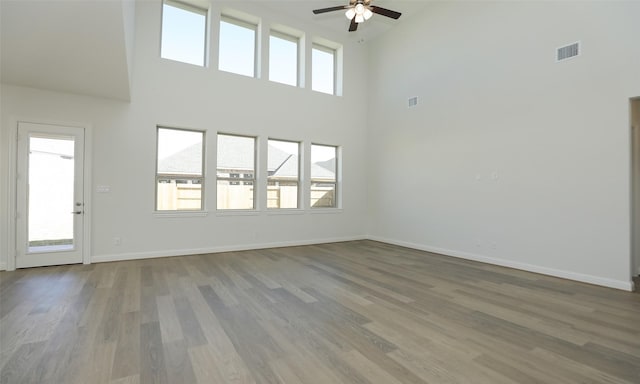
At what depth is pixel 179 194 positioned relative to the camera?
5648 millimetres

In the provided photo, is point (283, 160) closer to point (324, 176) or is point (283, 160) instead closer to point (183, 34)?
point (324, 176)

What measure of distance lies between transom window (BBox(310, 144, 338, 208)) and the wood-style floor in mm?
3026

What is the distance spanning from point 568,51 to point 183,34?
21.0 ft

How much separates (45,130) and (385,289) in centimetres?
550

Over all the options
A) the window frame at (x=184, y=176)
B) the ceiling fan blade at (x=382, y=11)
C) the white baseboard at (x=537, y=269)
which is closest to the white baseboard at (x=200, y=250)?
the window frame at (x=184, y=176)

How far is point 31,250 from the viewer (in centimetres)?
453

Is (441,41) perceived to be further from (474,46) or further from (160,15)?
(160,15)

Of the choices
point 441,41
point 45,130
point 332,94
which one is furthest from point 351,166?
point 45,130

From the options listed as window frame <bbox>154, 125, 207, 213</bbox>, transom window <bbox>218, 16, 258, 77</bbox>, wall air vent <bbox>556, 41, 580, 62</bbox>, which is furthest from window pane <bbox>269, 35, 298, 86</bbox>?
wall air vent <bbox>556, 41, 580, 62</bbox>

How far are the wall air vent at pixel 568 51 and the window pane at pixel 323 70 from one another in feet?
14.8

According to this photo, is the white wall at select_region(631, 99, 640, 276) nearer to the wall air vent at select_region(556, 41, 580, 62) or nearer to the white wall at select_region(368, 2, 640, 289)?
the white wall at select_region(368, 2, 640, 289)

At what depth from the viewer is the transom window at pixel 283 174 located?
659cm

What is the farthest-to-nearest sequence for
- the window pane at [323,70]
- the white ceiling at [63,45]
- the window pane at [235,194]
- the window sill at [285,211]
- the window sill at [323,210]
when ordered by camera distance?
the window pane at [323,70] < the window sill at [323,210] < the window sill at [285,211] < the window pane at [235,194] < the white ceiling at [63,45]

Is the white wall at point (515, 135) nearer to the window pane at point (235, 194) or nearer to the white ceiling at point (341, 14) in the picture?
the white ceiling at point (341, 14)
